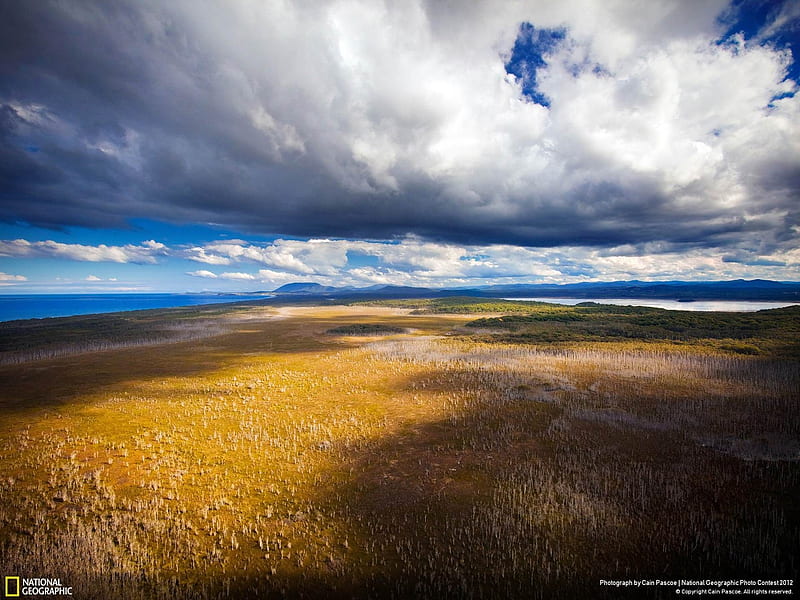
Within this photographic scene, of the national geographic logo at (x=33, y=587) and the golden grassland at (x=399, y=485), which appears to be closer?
the national geographic logo at (x=33, y=587)

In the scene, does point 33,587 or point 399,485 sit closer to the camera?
point 33,587

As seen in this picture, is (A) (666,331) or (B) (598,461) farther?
(A) (666,331)

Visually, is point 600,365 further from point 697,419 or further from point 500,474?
point 500,474

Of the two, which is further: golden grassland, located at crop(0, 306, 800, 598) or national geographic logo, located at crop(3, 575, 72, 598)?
golden grassland, located at crop(0, 306, 800, 598)

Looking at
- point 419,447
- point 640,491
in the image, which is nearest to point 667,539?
point 640,491
